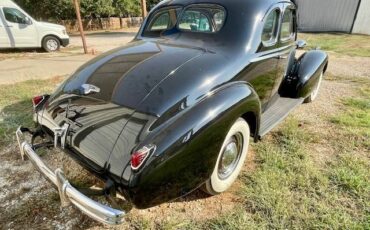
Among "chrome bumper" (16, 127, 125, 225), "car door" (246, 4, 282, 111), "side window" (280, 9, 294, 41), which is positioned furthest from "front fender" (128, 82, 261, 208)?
"side window" (280, 9, 294, 41)

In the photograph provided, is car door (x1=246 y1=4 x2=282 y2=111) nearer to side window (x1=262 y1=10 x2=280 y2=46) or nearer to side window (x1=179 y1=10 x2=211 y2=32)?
side window (x1=262 y1=10 x2=280 y2=46)

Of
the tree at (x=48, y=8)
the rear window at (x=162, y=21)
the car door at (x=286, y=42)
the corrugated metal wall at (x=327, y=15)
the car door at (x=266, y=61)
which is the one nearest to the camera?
the car door at (x=266, y=61)

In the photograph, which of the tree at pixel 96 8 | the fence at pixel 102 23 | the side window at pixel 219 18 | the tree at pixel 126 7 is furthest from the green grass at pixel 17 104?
the tree at pixel 126 7

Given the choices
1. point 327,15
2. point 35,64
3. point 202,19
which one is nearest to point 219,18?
point 202,19

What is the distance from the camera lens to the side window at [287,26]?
3.61m

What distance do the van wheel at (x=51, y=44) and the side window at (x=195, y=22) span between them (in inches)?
386

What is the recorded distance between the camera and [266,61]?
10.3 feet

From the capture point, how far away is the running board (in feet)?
10.3

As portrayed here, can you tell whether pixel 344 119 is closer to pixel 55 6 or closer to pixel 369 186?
pixel 369 186

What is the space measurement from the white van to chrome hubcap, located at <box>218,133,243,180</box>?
35.7 feet

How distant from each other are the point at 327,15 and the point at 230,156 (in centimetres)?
1785

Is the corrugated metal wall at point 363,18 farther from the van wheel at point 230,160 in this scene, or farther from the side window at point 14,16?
the side window at point 14,16

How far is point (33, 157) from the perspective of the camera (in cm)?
230

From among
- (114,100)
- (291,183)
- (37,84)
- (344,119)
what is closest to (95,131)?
(114,100)
